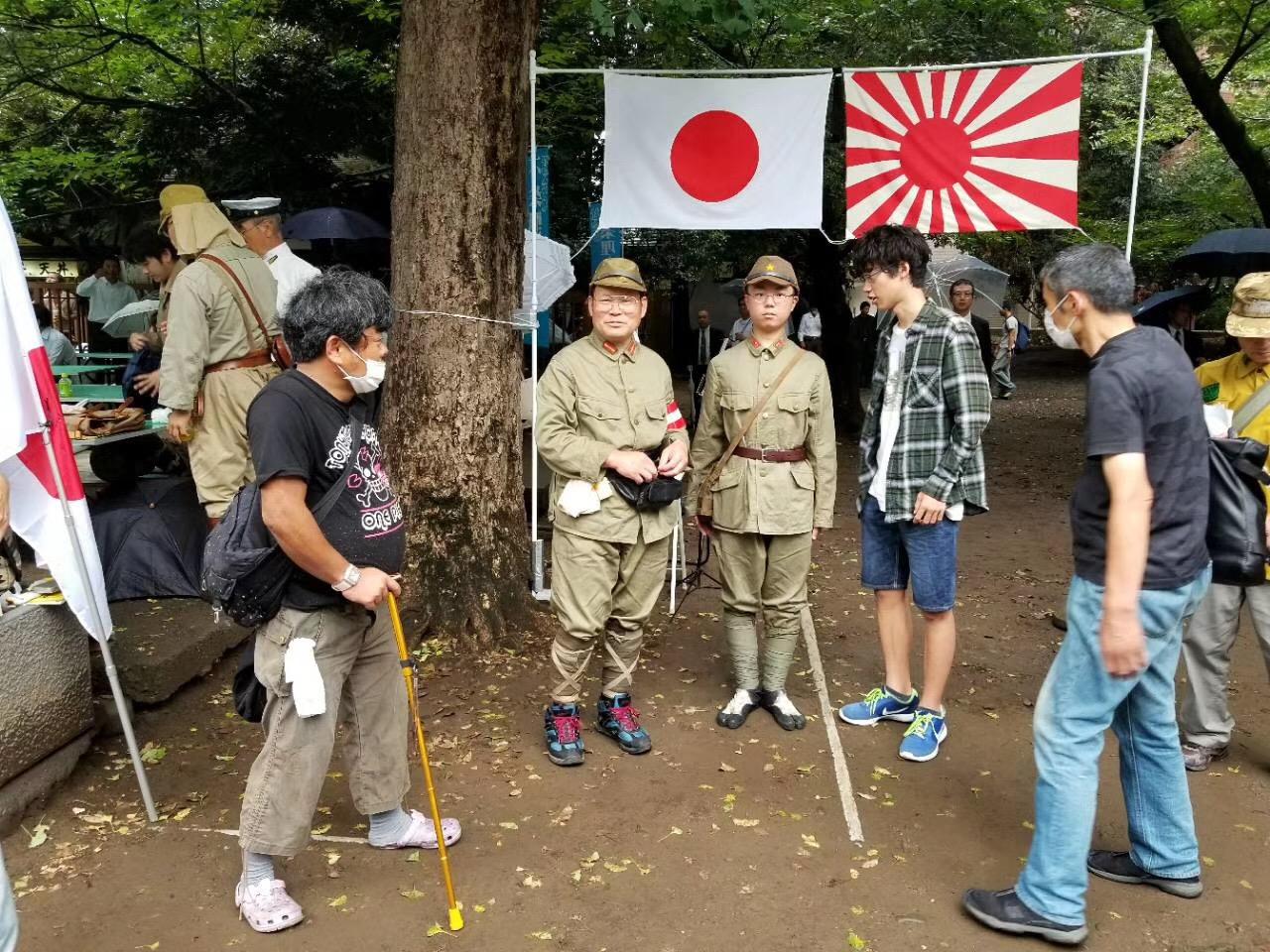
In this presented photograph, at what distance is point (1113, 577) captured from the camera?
2594 mm

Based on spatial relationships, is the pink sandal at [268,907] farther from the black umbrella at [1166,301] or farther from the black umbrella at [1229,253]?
the black umbrella at [1229,253]

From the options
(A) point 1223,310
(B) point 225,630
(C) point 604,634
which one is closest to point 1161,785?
(C) point 604,634

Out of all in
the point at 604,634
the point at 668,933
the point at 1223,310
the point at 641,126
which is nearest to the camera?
the point at 668,933

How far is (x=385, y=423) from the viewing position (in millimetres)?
4992

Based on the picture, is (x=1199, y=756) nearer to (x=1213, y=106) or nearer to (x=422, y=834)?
(x=422, y=834)

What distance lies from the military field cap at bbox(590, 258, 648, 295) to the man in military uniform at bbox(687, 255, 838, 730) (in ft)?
1.60

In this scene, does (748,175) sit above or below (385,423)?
above

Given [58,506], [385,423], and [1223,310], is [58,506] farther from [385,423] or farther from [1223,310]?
[1223,310]

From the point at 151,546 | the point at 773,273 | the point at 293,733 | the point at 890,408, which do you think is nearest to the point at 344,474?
the point at 293,733

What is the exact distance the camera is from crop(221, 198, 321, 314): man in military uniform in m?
5.29

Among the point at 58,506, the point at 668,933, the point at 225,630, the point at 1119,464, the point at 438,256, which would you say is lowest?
the point at 668,933

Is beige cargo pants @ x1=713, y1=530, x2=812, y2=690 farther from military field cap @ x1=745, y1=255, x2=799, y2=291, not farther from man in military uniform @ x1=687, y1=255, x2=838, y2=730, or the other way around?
military field cap @ x1=745, y1=255, x2=799, y2=291

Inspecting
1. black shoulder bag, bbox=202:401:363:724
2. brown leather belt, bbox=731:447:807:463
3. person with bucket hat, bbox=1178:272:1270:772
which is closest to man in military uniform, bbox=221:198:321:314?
brown leather belt, bbox=731:447:807:463

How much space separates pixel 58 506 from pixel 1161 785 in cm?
350
